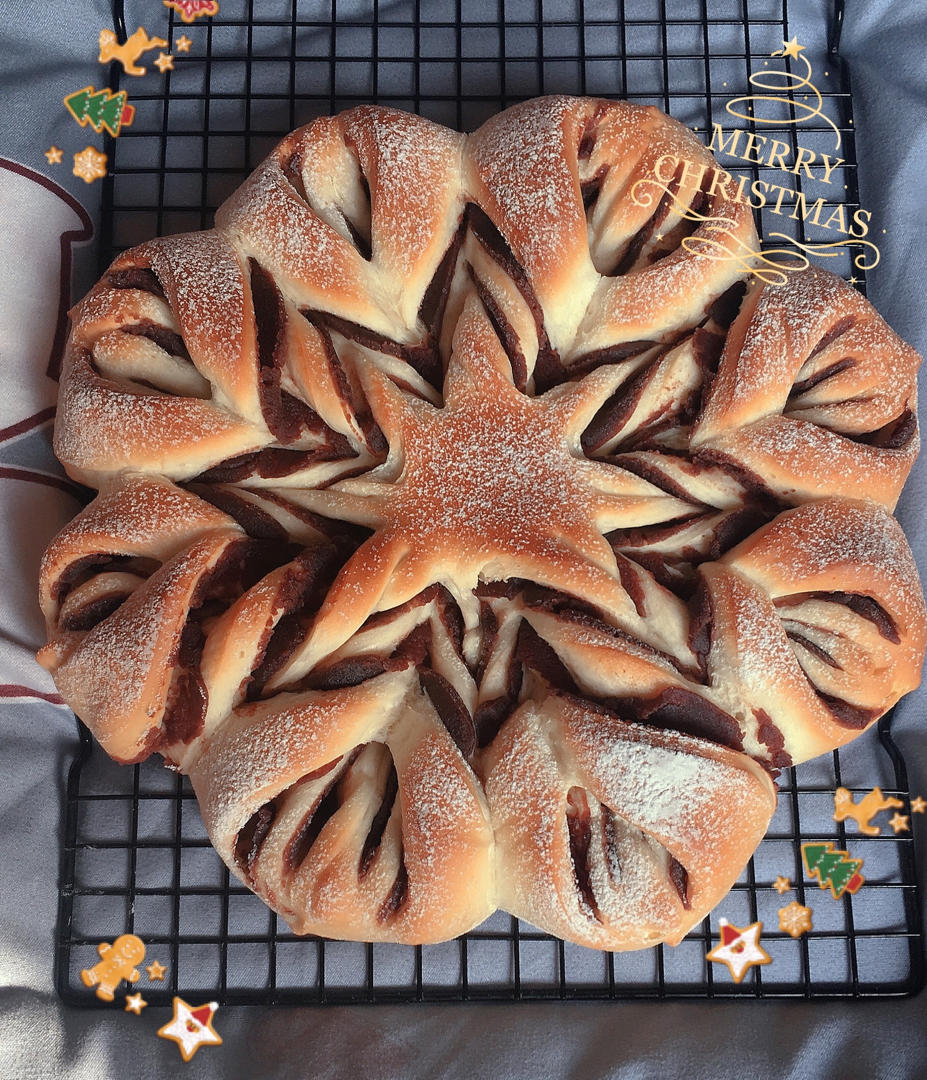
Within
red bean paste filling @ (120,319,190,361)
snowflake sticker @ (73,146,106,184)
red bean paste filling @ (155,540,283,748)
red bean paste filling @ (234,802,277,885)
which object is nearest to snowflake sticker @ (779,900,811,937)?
red bean paste filling @ (234,802,277,885)

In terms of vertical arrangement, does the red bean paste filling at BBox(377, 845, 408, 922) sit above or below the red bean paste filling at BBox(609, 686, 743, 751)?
below

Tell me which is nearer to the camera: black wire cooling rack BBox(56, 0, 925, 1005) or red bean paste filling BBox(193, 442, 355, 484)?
red bean paste filling BBox(193, 442, 355, 484)

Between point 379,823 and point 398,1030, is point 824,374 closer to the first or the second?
point 379,823

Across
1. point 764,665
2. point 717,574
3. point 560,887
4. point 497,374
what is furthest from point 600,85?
point 560,887

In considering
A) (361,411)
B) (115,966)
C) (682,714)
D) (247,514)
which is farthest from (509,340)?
(115,966)

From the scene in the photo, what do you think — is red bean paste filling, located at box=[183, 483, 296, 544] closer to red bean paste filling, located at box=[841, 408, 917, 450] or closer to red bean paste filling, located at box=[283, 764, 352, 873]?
red bean paste filling, located at box=[283, 764, 352, 873]

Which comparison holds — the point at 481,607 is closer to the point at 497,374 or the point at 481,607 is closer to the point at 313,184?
the point at 497,374
